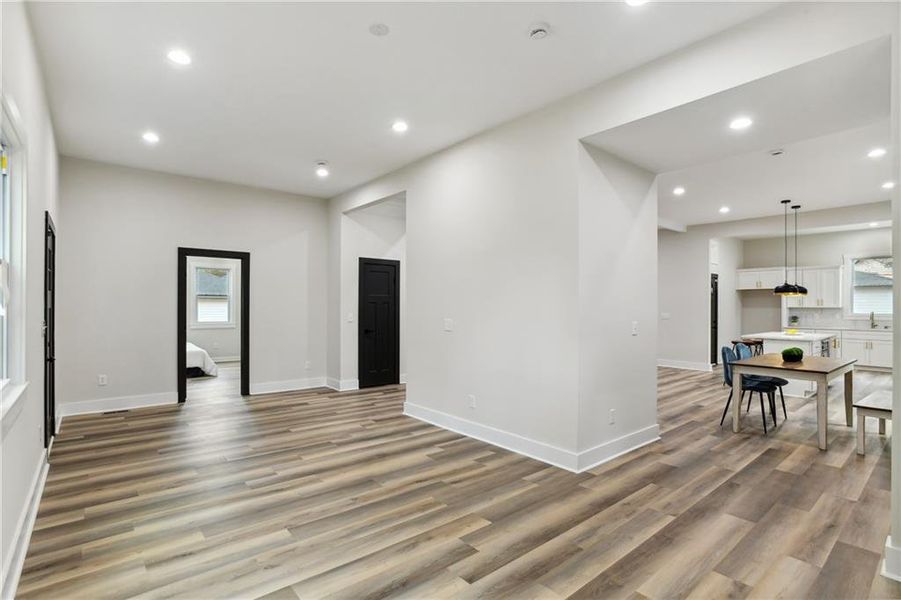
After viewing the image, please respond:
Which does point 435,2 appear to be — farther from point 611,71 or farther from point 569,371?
point 569,371

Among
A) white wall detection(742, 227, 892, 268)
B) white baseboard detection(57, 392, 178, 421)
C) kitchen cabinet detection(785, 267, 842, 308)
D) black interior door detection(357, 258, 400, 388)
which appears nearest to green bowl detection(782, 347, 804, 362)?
black interior door detection(357, 258, 400, 388)

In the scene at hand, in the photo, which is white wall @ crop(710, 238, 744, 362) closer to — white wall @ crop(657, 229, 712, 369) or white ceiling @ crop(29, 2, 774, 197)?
white wall @ crop(657, 229, 712, 369)

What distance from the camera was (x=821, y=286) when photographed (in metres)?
9.73

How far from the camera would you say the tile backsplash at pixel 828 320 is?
9.34 meters

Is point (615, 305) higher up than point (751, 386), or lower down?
higher up

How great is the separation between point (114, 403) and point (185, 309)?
1.42 m

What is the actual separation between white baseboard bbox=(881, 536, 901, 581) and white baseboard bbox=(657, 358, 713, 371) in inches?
307

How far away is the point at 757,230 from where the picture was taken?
9016 mm

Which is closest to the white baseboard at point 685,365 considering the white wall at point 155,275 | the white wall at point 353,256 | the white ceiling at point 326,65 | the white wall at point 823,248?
the white wall at point 823,248

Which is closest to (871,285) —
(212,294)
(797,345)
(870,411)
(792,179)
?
(797,345)

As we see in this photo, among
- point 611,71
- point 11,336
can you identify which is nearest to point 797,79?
point 611,71

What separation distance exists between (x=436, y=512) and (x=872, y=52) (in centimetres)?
367

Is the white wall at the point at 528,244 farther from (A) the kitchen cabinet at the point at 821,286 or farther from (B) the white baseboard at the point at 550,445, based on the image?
(A) the kitchen cabinet at the point at 821,286

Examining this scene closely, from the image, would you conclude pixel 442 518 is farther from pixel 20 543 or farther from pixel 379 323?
pixel 379 323
